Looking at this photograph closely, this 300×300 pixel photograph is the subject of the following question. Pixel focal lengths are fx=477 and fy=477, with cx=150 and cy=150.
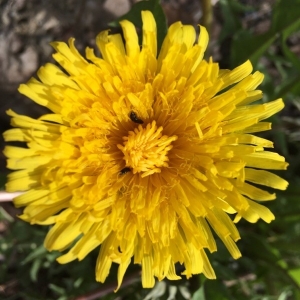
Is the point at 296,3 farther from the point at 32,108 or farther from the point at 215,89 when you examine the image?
the point at 32,108

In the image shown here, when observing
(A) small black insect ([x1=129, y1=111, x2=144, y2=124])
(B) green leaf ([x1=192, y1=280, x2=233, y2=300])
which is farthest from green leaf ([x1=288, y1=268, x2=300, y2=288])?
(A) small black insect ([x1=129, y1=111, x2=144, y2=124])

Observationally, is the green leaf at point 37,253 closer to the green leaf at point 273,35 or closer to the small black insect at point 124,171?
the small black insect at point 124,171

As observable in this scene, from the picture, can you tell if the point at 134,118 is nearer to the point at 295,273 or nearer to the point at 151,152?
the point at 151,152

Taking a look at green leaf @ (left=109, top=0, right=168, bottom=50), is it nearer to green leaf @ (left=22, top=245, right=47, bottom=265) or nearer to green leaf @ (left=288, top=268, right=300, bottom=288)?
green leaf @ (left=22, top=245, right=47, bottom=265)

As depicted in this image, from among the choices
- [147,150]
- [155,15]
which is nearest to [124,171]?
[147,150]

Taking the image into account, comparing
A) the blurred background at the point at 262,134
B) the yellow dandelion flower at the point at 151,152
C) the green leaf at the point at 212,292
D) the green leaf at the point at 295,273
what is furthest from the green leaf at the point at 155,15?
the green leaf at the point at 295,273
